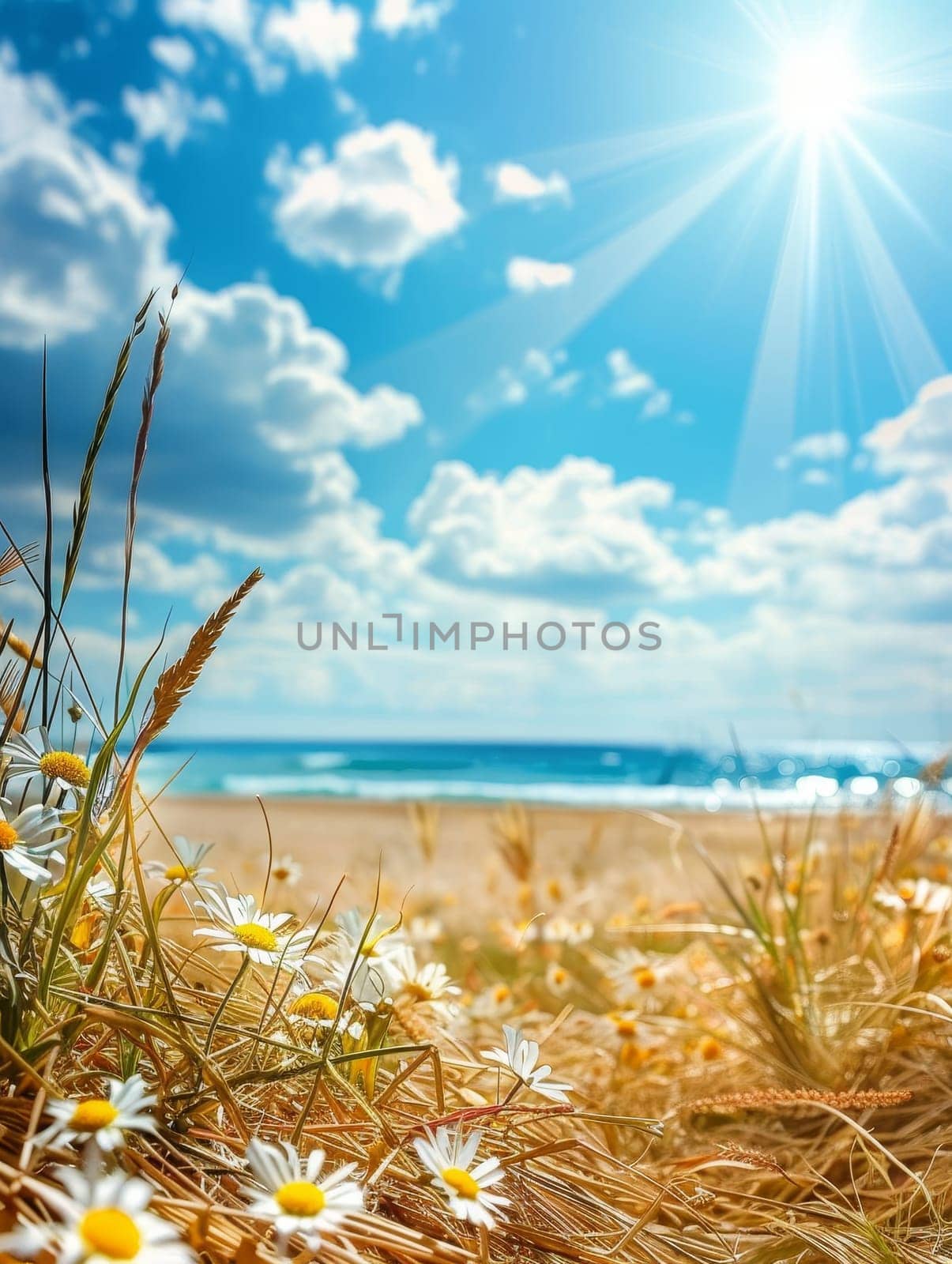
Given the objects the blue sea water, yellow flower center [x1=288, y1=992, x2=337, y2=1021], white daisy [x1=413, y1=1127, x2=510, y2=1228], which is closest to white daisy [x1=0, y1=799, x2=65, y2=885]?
yellow flower center [x1=288, y1=992, x2=337, y2=1021]

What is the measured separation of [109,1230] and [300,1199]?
0.13 meters

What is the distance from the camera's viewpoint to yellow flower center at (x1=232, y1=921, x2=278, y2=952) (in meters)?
0.83

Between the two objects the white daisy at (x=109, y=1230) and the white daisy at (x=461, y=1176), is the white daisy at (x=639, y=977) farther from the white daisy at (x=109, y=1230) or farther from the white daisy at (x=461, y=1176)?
the white daisy at (x=109, y=1230)

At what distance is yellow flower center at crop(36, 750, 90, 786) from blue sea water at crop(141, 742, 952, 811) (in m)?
15.2

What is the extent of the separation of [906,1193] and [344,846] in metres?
8.64

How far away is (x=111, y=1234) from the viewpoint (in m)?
0.48

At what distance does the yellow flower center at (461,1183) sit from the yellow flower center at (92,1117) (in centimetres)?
25

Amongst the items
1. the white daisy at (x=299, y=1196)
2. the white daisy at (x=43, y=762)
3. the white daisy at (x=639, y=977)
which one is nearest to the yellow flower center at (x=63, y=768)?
the white daisy at (x=43, y=762)

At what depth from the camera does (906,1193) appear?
1204 millimetres

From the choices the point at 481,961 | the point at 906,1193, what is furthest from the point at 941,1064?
the point at 481,961

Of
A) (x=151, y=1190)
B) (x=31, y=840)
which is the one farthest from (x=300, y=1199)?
(x=31, y=840)

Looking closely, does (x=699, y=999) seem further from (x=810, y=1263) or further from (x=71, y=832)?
(x=71, y=832)

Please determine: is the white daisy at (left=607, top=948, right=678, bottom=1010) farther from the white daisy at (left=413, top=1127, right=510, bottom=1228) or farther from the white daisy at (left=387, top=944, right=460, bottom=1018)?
the white daisy at (left=413, top=1127, right=510, bottom=1228)

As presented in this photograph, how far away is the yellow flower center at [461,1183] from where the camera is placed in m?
0.69
